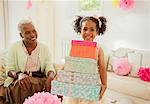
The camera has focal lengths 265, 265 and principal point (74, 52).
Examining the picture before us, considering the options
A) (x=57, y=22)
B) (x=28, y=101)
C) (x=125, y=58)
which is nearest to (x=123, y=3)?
(x=125, y=58)

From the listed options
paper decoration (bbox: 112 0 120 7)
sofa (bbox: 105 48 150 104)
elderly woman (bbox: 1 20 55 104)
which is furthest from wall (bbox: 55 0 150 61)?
elderly woman (bbox: 1 20 55 104)

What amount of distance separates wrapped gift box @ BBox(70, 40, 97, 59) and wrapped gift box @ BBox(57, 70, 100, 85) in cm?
12

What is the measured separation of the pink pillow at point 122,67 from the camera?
3.12 meters

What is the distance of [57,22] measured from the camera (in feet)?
14.4

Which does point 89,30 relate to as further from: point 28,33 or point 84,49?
point 28,33

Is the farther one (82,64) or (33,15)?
(33,15)

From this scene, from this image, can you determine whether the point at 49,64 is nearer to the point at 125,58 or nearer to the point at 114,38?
the point at 125,58

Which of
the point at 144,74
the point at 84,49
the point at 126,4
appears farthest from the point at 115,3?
the point at 84,49

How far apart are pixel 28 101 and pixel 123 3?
2340mm

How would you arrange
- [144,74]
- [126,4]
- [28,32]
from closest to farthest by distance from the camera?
[28,32] → [144,74] → [126,4]

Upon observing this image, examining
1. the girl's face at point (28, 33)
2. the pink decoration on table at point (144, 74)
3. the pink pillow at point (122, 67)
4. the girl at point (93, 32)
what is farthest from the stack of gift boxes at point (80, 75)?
the pink pillow at point (122, 67)

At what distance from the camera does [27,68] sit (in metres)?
2.53

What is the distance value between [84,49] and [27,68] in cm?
104

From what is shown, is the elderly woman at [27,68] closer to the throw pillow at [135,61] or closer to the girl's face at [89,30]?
the girl's face at [89,30]
